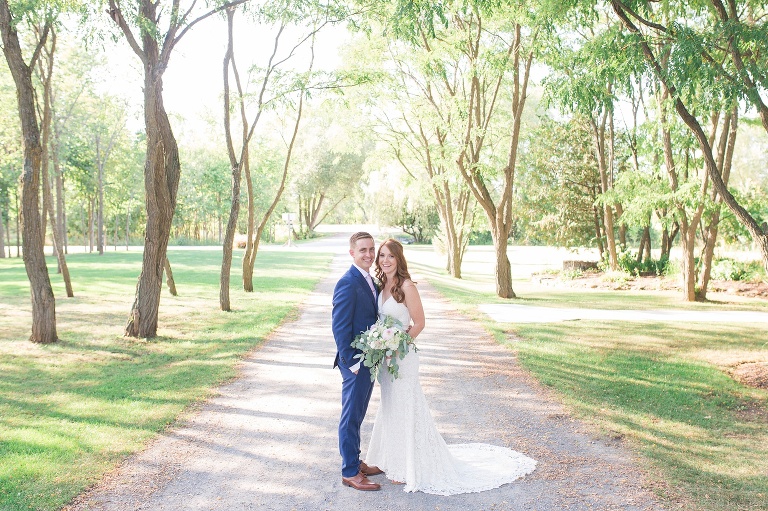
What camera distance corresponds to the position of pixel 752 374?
8.53 meters

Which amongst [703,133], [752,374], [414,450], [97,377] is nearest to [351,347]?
[414,450]

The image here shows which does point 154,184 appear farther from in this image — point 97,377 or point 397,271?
point 397,271

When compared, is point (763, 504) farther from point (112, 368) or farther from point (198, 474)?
point (112, 368)

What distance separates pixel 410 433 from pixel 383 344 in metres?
0.82

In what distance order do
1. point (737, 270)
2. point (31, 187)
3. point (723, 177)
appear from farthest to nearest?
1. point (737, 270)
2. point (723, 177)
3. point (31, 187)

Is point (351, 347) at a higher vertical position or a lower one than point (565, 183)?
lower

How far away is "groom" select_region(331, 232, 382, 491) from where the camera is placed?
4.71m

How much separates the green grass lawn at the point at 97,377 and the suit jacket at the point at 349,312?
227 cm

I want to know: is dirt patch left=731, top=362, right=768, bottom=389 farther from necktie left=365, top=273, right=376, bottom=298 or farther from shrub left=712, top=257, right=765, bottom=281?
shrub left=712, top=257, right=765, bottom=281

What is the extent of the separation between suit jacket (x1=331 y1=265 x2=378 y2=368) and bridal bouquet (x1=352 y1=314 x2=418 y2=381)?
7cm

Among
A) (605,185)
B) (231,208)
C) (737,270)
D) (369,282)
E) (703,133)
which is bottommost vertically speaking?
(737,270)

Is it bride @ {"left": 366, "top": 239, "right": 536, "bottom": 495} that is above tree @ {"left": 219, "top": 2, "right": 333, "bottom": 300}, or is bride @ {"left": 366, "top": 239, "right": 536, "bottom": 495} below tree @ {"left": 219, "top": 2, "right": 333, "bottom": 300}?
below

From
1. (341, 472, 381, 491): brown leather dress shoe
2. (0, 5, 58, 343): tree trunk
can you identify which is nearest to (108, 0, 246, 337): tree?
(0, 5, 58, 343): tree trunk

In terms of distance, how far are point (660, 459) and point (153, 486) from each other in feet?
13.7
